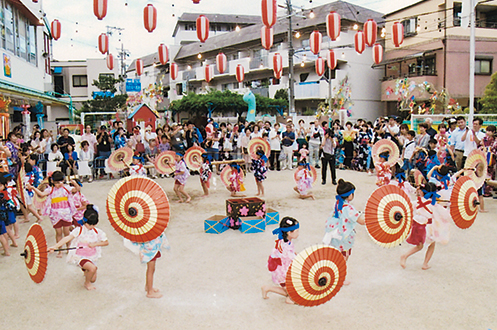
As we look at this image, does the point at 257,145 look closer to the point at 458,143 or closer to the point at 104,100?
the point at 458,143

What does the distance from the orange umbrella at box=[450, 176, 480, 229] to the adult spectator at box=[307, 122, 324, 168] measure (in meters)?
8.65

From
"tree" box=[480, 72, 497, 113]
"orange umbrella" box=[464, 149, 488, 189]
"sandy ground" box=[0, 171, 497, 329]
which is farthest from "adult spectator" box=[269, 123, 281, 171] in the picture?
"tree" box=[480, 72, 497, 113]

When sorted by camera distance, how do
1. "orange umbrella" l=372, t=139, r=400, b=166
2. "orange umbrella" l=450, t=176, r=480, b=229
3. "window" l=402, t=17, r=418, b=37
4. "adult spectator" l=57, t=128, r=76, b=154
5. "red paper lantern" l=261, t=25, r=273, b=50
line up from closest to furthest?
"orange umbrella" l=450, t=176, r=480, b=229 → "orange umbrella" l=372, t=139, r=400, b=166 → "adult spectator" l=57, t=128, r=76, b=154 → "red paper lantern" l=261, t=25, r=273, b=50 → "window" l=402, t=17, r=418, b=37

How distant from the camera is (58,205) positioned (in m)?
5.62

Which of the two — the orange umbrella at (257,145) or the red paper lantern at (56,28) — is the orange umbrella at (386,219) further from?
the red paper lantern at (56,28)

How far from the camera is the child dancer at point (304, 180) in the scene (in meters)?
9.10

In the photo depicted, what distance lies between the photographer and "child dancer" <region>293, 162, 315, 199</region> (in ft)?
29.9

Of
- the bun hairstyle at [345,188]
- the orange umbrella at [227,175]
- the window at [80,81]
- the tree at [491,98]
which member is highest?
the window at [80,81]

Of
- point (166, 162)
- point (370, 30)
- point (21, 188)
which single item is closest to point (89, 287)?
point (21, 188)

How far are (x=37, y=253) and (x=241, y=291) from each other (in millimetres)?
2129

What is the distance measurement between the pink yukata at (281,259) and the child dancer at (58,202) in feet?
10.7

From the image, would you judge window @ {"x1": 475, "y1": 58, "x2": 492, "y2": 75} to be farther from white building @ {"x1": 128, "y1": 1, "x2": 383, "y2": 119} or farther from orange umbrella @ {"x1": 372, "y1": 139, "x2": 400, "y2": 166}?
orange umbrella @ {"x1": 372, "y1": 139, "x2": 400, "y2": 166}

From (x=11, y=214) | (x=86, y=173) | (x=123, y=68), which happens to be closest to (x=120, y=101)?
(x=123, y=68)

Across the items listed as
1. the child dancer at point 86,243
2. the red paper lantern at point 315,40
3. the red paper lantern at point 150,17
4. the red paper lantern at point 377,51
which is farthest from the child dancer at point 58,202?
the red paper lantern at point 377,51
